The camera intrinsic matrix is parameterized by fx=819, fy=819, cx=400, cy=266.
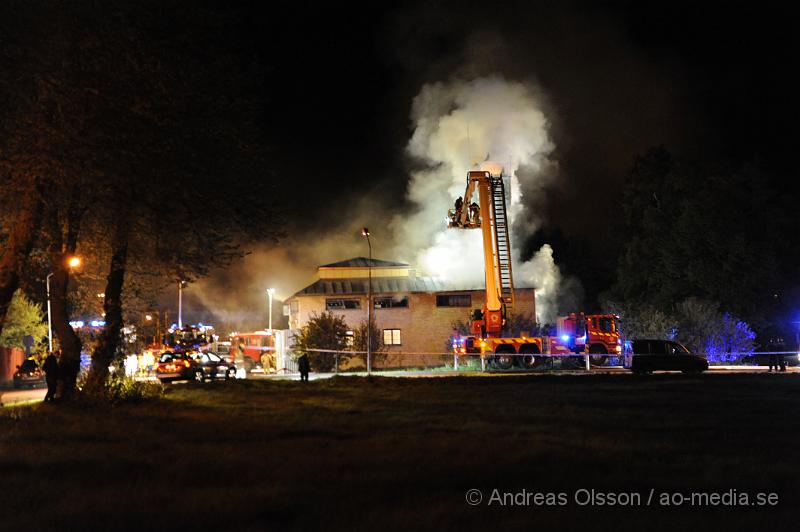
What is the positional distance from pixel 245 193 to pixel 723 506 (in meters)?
16.5

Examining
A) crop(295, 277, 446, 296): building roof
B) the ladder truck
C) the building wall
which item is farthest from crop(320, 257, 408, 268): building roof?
the ladder truck

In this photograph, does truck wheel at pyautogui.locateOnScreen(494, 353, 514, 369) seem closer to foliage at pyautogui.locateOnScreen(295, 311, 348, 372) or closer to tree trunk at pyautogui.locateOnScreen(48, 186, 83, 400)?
foliage at pyautogui.locateOnScreen(295, 311, 348, 372)

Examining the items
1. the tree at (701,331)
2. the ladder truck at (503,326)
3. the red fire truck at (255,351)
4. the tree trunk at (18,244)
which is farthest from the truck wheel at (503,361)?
the tree trunk at (18,244)

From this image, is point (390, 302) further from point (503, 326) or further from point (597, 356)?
point (597, 356)

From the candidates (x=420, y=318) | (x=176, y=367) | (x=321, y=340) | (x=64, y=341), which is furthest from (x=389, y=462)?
(x=420, y=318)

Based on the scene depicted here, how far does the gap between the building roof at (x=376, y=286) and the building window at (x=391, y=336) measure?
2663 mm

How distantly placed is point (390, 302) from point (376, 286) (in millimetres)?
1571

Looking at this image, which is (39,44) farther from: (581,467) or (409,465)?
(581,467)

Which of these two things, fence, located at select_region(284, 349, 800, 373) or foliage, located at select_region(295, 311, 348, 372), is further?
foliage, located at select_region(295, 311, 348, 372)

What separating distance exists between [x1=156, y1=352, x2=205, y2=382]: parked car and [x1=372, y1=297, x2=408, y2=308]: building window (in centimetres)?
2037

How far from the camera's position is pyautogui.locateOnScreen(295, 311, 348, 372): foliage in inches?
1847

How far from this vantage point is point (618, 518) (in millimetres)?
7719

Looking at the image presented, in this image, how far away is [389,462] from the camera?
10.6 meters

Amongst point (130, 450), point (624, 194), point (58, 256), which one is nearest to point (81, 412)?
point (58, 256)
